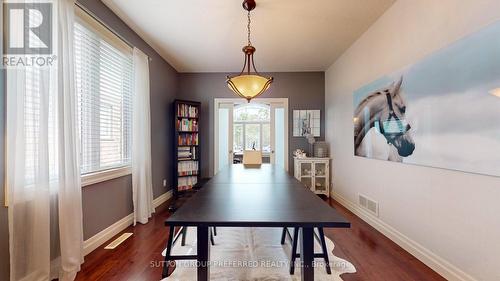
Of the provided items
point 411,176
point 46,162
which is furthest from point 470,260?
point 46,162

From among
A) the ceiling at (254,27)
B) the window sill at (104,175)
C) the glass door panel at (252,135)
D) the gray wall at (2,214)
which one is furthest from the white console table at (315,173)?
the gray wall at (2,214)

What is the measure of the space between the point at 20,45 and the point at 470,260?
3.57 metres

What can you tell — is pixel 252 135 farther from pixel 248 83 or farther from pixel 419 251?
pixel 419 251

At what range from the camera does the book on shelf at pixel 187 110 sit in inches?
177

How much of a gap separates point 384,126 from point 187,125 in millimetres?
3442

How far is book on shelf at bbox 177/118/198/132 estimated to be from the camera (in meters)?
4.52

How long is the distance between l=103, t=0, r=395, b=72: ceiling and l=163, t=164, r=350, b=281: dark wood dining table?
205 cm

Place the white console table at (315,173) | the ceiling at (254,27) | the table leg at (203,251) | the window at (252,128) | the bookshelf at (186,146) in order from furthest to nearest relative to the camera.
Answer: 1. the window at (252,128)
2. the white console table at (315,173)
3. the bookshelf at (186,146)
4. the ceiling at (254,27)
5. the table leg at (203,251)

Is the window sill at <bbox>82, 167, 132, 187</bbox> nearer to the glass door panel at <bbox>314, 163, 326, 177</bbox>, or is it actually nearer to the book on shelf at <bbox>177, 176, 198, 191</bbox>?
the book on shelf at <bbox>177, 176, 198, 191</bbox>

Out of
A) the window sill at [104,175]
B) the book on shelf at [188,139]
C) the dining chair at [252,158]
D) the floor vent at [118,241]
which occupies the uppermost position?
the book on shelf at [188,139]

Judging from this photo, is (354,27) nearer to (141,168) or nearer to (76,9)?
(76,9)

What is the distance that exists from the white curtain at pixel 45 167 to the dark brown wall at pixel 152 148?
40 centimetres

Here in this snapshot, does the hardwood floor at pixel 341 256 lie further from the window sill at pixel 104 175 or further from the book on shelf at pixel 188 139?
the book on shelf at pixel 188 139

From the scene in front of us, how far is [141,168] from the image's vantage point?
127 inches
